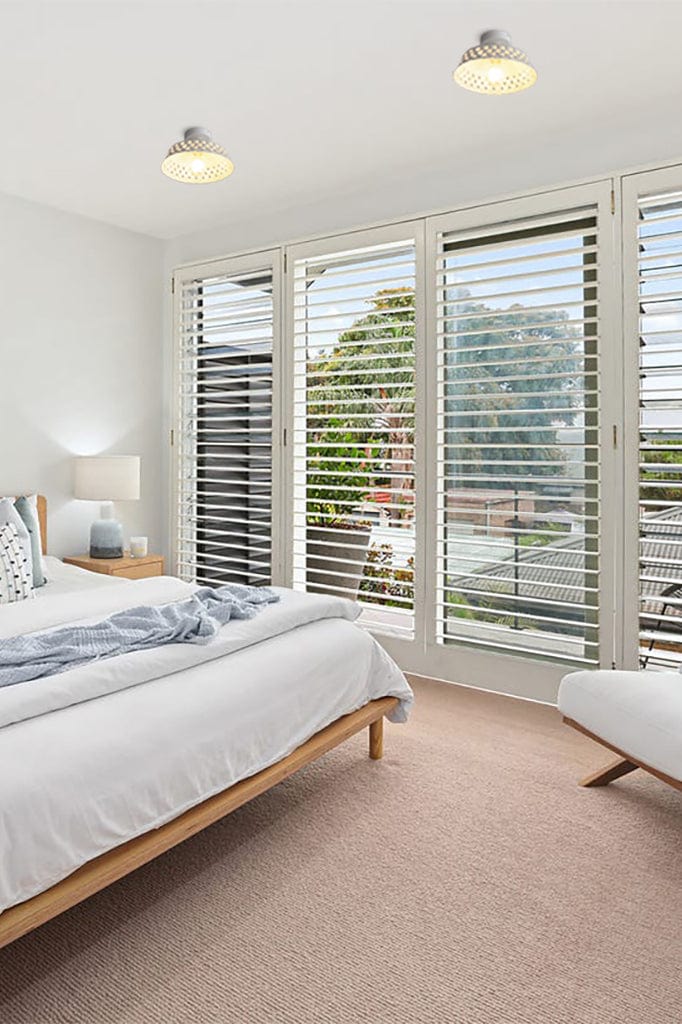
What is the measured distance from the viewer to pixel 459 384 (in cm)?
388

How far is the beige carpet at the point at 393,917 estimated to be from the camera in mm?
1675

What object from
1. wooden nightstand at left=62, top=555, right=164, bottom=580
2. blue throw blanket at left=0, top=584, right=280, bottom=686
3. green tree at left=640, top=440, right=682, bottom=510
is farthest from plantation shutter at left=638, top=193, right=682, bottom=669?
wooden nightstand at left=62, top=555, right=164, bottom=580

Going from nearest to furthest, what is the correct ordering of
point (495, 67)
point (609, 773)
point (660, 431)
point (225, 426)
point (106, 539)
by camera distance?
point (495, 67) < point (609, 773) < point (660, 431) < point (106, 539) < point (225, 426)

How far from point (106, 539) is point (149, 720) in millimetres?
2820

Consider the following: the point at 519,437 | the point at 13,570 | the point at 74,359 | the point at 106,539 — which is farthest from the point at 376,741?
the point at 74,359

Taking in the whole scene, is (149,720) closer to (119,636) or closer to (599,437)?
(119,636)

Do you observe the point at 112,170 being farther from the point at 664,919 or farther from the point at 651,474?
the point at 664,919

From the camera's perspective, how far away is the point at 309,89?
9.98 ft

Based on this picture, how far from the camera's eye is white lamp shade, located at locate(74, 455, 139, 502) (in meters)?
4.43

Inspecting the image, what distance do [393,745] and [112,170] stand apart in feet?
10.6

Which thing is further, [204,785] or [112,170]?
[112,170]

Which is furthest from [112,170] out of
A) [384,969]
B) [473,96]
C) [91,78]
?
[384,969]

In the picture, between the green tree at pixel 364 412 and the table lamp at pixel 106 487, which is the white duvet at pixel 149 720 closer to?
the green tree at pixel 364 412

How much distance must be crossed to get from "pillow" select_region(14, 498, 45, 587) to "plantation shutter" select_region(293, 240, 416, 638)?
1457 millimetres
